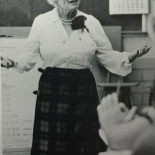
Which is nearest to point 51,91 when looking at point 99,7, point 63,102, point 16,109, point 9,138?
point 63,102

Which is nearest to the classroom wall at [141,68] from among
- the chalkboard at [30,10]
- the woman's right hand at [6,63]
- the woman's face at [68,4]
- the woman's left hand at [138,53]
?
the woman's left hand at [138,53]

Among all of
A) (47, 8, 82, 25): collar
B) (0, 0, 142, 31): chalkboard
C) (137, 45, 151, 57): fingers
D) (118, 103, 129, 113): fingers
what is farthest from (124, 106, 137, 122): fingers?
(47, 8, 82, 25): collar

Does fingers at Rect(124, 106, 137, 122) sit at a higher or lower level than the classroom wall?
lower

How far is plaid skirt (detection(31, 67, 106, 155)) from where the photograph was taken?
1524 mm

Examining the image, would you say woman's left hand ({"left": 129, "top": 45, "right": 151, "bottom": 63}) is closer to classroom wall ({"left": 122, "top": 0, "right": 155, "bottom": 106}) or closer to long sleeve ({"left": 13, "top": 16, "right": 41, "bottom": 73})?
classroom wall ({"left": 122, "top": 0, "right": 155, "bottom": 106})

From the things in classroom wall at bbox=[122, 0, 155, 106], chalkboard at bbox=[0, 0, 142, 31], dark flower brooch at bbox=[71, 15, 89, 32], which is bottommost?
classroom wall at bbox=[122, 0, 155, 106]

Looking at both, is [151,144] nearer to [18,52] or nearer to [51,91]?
[51,91]

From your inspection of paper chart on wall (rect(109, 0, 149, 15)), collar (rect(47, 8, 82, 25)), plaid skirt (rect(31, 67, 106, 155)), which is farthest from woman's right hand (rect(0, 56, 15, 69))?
paper chart on wall (rect(109, 0, 149, 15))

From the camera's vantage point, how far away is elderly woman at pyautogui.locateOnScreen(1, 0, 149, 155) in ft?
4.99

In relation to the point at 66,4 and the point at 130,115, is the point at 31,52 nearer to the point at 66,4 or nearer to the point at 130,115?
the point at 66,4

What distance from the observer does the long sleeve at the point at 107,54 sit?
1.54m

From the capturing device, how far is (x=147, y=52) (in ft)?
5.11

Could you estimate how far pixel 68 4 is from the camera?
152 cm

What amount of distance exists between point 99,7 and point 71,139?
62 cm
